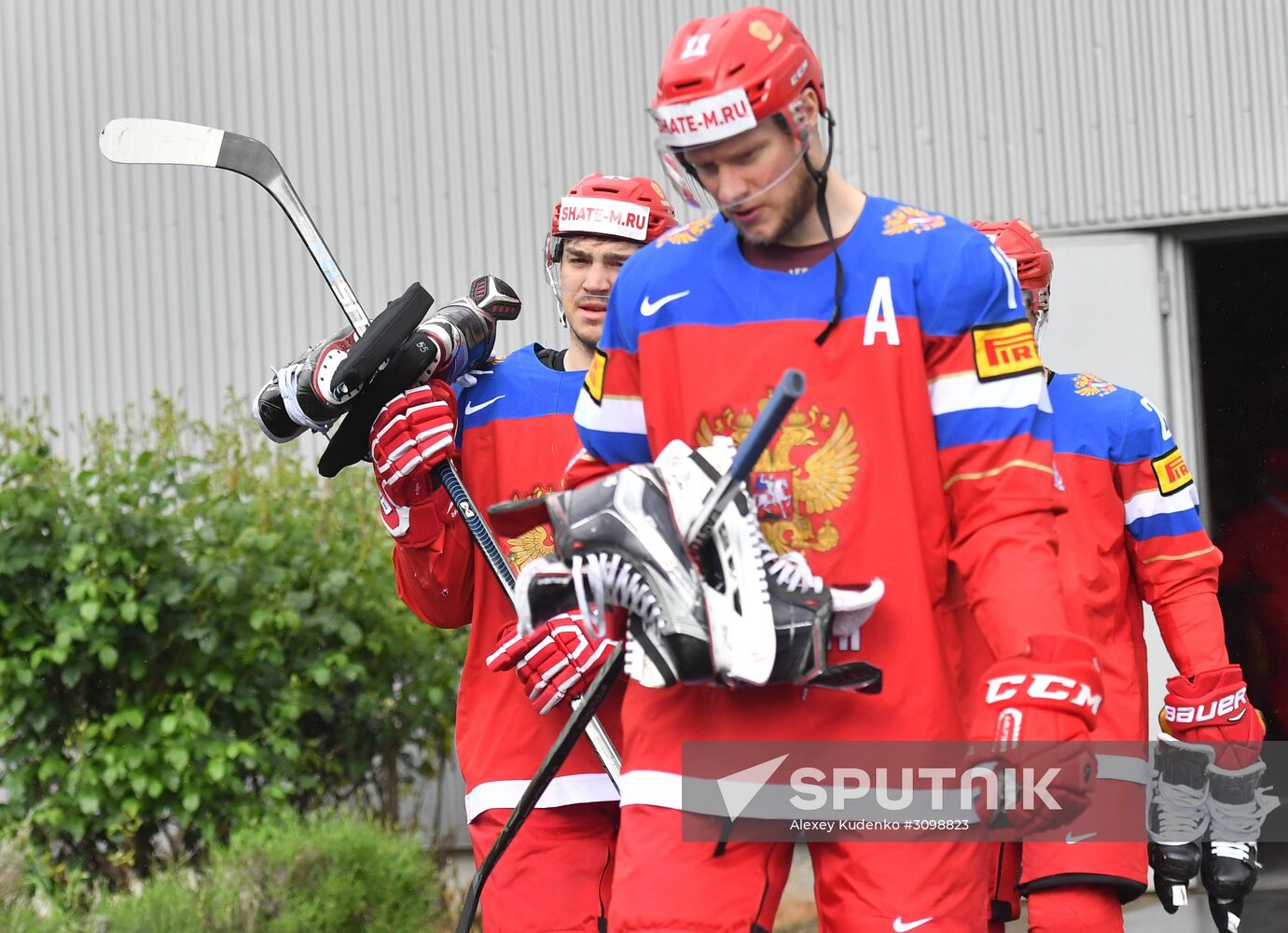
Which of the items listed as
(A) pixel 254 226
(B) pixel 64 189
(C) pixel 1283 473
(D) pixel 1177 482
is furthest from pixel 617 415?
(C) pixel 1283 473

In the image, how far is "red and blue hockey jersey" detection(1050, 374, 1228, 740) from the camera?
177 inches

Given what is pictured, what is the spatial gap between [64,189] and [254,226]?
111 centimetres

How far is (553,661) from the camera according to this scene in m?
4.10

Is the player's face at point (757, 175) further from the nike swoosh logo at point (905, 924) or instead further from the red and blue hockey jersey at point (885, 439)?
the nike swoosh logo at point (905, 924)

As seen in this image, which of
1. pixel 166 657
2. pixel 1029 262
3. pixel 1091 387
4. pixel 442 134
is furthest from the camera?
pixel 442 134

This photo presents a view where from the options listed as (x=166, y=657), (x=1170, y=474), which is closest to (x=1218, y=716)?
(x=1170, y=474)

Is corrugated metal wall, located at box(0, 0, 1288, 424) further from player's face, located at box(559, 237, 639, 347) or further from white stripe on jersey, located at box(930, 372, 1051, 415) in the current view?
white stripe on jersey, located at box(930, 372, 1051, 415)

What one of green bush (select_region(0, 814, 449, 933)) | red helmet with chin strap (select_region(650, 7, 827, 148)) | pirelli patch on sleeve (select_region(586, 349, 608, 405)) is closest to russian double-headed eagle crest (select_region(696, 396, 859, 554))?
pirelli patch on sleeve (select_region(586, 349, 608, 405))

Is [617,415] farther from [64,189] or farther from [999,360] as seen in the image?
[64,189]

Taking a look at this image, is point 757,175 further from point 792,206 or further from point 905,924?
point 905,924

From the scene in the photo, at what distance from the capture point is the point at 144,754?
6.40 metres

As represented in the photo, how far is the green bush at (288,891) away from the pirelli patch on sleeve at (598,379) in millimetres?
3143

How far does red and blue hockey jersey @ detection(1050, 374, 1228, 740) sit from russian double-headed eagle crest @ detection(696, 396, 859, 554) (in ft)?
5.55

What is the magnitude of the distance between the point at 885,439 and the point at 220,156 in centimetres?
209
